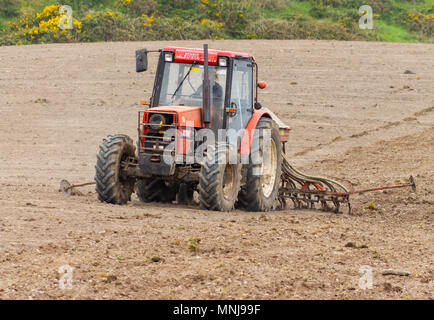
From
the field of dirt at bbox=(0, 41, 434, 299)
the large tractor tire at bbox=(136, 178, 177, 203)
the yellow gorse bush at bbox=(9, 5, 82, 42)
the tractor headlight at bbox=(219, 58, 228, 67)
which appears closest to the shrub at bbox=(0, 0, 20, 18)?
the yellow gorse bush at bbox=(9, 5, 82, 42)

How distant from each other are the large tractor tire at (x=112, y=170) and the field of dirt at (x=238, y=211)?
34 centimetres

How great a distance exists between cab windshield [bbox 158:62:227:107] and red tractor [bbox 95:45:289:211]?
0.01 m

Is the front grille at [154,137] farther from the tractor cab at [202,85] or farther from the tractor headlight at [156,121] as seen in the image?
the tractor cab at [202,85]

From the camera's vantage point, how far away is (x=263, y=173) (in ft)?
41.9

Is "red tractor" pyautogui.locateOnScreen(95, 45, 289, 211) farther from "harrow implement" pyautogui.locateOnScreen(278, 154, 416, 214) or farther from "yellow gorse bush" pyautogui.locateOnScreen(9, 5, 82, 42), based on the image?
"yellow gorse bush" pyautogui.locateOnScreen(9, 5, 82, 42)

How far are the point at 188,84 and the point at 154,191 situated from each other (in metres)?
1.86

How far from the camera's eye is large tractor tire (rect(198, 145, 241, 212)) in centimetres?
1108

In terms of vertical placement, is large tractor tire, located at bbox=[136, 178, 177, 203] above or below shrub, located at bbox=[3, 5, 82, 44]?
below

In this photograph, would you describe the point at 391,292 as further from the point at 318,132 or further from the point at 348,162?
the point at 318,132

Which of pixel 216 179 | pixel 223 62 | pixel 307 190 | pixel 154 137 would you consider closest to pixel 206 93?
pixel 223 62

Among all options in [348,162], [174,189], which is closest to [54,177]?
[174,189]

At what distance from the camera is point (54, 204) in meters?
11.3

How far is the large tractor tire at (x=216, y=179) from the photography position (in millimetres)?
11078

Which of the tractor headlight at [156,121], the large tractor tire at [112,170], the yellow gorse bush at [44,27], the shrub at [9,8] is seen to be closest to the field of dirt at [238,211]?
the large tractor tire at [112,170]
